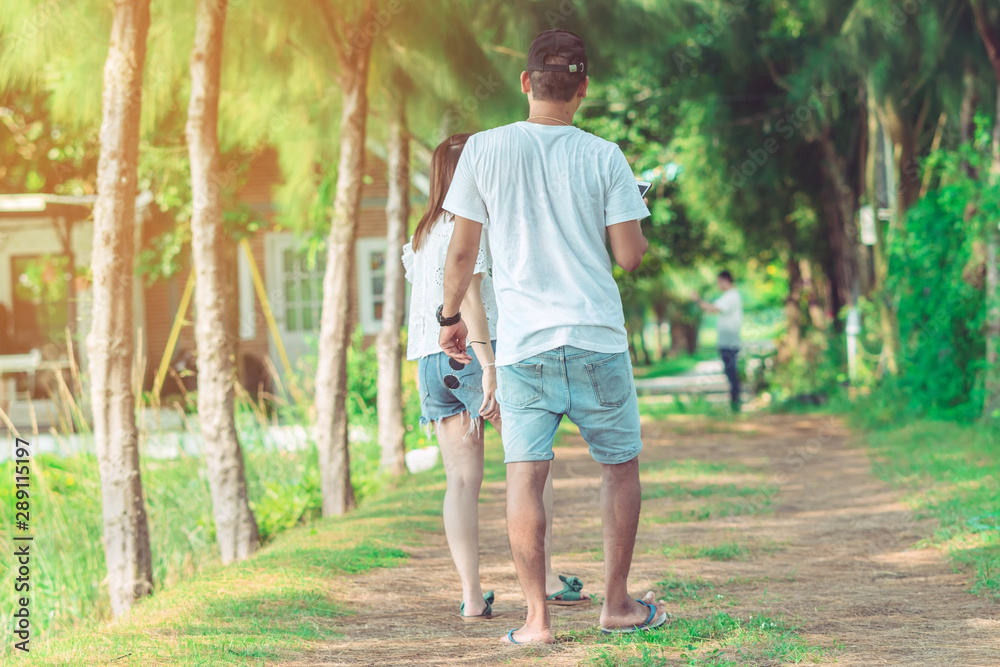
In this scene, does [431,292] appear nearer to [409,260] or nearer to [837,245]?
[409,260]

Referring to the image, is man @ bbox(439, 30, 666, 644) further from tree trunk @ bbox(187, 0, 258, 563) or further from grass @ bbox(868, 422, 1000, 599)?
tree trunk @ bbox(187, 0, 258, 563)

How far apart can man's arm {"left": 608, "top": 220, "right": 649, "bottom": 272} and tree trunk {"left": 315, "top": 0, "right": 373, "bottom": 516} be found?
13.7ft

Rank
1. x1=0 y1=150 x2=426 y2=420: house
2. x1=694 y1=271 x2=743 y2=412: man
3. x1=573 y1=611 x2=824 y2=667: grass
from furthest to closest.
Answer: x1=0 y1=150 x2=426 y2=420: house
x1=694 y1=271 x2=743 y2=412: man
x1=573 y1=611 x2=824 y2=667: grass

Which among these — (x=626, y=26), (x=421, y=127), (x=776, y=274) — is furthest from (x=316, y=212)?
(x=776, y=274)

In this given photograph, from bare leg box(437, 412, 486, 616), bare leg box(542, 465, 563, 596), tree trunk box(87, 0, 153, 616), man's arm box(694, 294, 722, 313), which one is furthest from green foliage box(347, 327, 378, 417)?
bare leg box(437, 412, 486, 616)

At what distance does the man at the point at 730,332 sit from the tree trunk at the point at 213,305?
25.3 ft

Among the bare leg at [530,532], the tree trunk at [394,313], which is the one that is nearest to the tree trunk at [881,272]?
the tree trunk at [394,313]

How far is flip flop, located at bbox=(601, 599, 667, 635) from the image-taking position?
11.4ft

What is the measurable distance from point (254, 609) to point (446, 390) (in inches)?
43.2

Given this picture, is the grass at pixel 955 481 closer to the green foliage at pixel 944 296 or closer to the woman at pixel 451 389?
the green foliage at pixel 944 296

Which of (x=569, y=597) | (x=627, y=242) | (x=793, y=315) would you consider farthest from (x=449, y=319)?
(x=793, y=315)

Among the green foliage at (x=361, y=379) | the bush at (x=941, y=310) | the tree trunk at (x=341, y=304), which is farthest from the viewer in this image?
the green foliage at (x=361, y=379)

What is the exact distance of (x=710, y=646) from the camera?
3.36 meters

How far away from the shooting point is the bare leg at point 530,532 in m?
3.29
